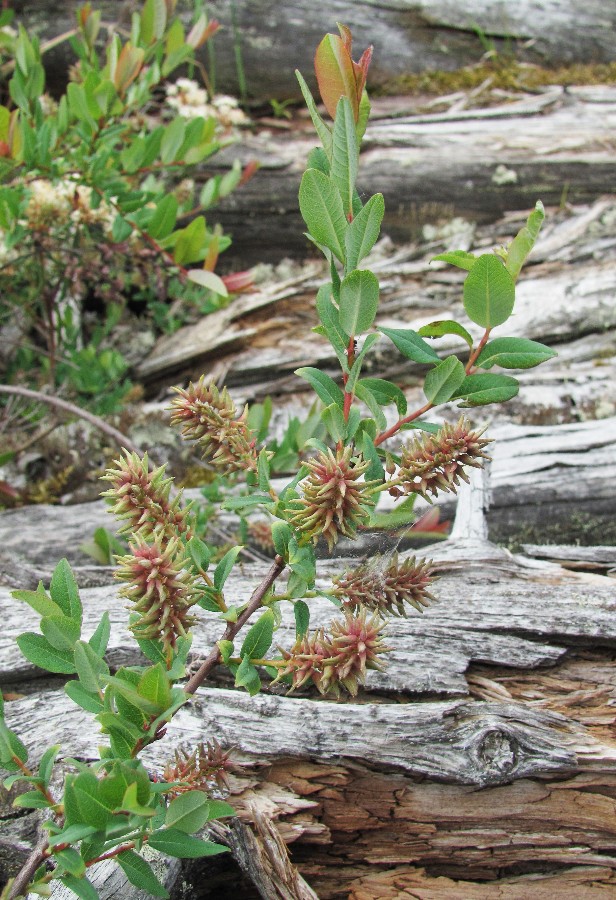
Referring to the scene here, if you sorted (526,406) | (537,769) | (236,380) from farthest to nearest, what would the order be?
1. (236,380)
2. (526,406)
3. (537,769)

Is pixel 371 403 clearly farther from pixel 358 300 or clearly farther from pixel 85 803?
pixel 85 803

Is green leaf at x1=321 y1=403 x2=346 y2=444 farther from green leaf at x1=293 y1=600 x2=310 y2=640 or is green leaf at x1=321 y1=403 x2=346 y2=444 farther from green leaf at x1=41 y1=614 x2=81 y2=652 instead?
green leaf at x1=41 y1=614 x2=81 y2=652

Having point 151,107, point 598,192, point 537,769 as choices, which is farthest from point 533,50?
point 537,769

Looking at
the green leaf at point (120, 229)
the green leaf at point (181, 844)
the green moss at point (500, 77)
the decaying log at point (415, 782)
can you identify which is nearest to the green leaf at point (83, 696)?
the green leaf at point (181, 844)

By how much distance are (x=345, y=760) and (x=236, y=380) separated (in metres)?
2.41

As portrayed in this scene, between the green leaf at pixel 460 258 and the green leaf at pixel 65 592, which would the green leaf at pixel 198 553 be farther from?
the green leaf at pixel 460 258

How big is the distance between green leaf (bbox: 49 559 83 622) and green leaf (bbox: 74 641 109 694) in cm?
11

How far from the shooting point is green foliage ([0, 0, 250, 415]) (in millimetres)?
2742

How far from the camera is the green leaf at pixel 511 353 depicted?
1441 millimetres

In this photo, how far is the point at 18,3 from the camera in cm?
463

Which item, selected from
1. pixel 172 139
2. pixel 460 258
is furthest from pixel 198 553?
pixel 172 139

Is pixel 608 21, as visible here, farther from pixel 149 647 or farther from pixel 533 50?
pixel 149 647

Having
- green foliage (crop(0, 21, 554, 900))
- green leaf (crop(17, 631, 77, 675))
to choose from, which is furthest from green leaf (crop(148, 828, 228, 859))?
green leaf (crop(17, 631, 77, 675))

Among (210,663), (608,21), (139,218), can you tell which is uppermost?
(608,21)
